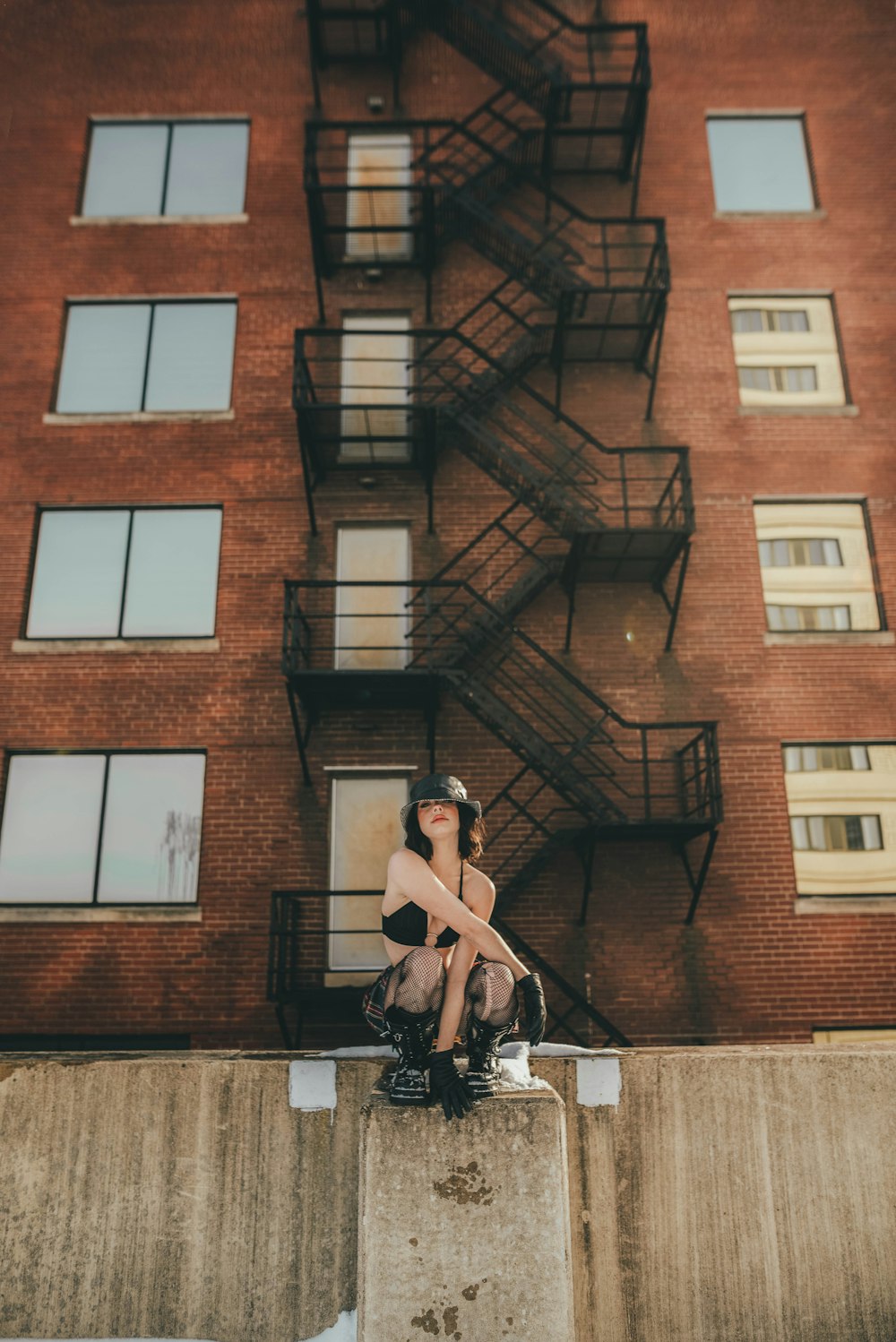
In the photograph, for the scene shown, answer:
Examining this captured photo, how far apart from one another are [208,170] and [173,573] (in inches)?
270

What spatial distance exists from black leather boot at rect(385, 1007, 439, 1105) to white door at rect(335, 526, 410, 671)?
8.47 meters

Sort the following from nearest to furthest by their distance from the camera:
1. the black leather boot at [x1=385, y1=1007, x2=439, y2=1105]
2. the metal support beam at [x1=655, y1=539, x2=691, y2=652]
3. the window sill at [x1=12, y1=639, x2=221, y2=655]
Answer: the black leather boot at [x1=385, y1=1007, x2=439, y2=1105]
the metal support beam at [x1=655, y1=539, x2=691, y2=652]
the window sill at [x1=12, y1=639, x2=221, y2=655]

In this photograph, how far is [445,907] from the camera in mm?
4477

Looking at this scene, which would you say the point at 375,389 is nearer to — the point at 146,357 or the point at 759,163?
the point at 146,357

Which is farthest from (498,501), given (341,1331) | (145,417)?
(341,1331)

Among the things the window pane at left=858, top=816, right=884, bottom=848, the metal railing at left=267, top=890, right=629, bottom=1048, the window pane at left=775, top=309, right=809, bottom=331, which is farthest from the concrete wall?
the window pane at left=775, top=309, right=809, bottom=331

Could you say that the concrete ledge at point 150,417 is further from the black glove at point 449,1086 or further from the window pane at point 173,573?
the black glove at point 449,1086

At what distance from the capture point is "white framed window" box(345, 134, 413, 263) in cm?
1496

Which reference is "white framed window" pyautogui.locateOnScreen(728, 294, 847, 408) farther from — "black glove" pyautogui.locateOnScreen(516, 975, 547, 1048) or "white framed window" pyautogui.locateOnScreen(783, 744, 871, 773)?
Result: "black glove" pyautogui.locateOnScreen(516, 975, 547, 1048)

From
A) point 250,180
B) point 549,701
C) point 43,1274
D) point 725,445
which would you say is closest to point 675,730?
point 549,701

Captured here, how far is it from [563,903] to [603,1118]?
6708 mm

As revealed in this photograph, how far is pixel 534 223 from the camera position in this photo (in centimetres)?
1498

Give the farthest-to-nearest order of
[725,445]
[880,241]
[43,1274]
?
[880,241] → [725,445] → [43,1274]

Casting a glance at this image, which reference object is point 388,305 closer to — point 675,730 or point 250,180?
point 250,180
